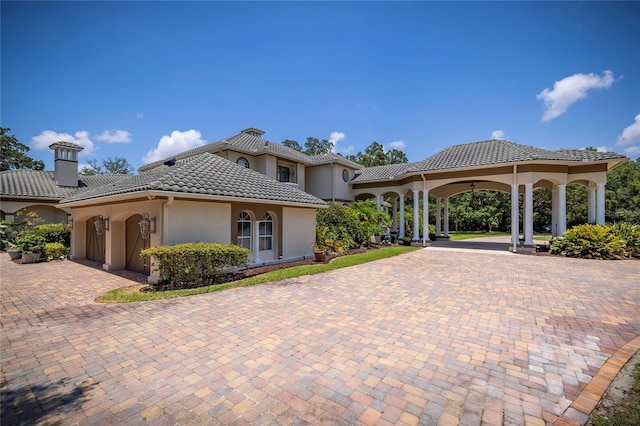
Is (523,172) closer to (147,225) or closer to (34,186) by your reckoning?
(147,225)

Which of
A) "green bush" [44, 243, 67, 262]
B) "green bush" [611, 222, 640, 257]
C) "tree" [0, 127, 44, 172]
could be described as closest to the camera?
"green bush" [611, 222, 640, 257]

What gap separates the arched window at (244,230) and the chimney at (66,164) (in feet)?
63.0

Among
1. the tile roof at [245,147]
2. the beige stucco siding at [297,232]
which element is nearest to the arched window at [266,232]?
the beige stucco siding at [297,232]

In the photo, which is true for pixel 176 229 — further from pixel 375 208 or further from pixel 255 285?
pixel 375 208

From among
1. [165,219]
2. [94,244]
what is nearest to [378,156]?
[94,244]

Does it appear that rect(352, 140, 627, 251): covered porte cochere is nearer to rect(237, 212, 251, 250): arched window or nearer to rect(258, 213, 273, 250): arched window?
rect(258, 213, 273, 250): arched window

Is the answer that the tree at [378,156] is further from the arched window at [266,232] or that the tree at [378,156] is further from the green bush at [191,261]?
the green bush at [191,261]

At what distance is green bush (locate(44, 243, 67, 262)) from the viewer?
13.7 m

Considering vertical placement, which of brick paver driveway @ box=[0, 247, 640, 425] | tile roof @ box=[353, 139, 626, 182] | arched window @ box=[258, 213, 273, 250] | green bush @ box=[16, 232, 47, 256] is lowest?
brick paver driveway @ box=[0, 247, 640, 425]

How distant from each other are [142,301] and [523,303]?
29.5 ft

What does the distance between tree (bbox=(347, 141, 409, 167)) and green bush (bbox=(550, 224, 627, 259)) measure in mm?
35884

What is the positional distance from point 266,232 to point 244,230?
1.19 meters

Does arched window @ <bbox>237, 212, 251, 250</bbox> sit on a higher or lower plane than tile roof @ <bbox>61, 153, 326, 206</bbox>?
lower

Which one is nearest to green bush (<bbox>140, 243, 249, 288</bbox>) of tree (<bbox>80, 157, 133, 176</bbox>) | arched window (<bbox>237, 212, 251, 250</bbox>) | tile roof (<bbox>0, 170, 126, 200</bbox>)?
arched window (<bbox>237, 212, 251, 250</bbox>)
